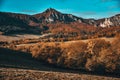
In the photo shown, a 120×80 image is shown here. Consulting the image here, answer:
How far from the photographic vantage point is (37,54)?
116m

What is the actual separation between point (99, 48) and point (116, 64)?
699 inches

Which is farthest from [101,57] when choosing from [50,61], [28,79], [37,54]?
[28,79]

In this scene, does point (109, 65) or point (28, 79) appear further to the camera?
point (109, 65)

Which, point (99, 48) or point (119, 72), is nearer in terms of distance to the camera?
point (119, 72)

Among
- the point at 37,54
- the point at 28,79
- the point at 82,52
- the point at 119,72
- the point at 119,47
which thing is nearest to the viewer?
the point at 28,79

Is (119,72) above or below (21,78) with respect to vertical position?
below

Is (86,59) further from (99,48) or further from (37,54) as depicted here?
(37,54)

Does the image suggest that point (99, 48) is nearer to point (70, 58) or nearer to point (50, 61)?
point (70, 58)

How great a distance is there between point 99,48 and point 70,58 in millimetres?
11499

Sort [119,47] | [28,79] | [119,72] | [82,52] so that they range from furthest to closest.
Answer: [82,52] < [119,47] < [119,72] < [28,79]

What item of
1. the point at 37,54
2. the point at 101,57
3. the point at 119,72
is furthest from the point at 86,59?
the point at 37,54

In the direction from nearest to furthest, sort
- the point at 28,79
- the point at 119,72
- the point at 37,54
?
the point at 28,79, the point at 119,72, the point at 37,54

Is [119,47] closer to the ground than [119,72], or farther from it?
farther from it

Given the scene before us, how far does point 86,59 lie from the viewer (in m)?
98.3
